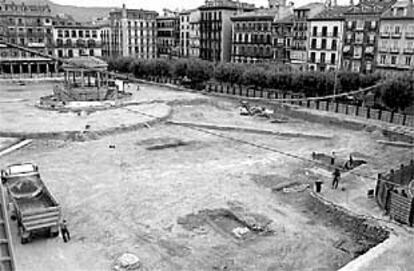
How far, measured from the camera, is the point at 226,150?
3378 cm

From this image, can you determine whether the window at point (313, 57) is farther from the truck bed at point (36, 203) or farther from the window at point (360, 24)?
the truck bed at point (36, 203)

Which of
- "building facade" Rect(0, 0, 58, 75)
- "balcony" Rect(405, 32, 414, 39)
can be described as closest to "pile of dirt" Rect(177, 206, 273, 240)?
"balcony" Rect(405, 32, 414, 39)

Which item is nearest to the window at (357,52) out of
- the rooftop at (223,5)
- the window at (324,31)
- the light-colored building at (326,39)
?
the light-colored building at (326,39)

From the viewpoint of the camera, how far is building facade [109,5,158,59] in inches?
4162

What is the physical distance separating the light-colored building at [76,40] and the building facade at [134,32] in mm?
9658

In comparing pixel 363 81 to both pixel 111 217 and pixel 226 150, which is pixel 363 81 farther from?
pixel 111 217

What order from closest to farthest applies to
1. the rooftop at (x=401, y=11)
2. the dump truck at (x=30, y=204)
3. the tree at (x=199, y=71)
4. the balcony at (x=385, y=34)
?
the dump truck at (x=30, y=204), the rooftop at (x=401, y=11), the balcony at (x=385, y=34), the tree at (x=199, y=71)

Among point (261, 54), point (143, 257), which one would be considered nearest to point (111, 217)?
point (143, 257)

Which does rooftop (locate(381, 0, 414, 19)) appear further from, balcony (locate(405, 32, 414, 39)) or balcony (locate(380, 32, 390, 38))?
balcony (locate(380, 32, 390, 38))

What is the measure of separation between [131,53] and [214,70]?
49.9 m

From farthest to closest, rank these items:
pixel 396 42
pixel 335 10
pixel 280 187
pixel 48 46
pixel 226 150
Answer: pixel 48 46
pixel 335 10
pixel 396 42
pixel 226 150
pixel 280 187

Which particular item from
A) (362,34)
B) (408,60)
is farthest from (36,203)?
(362,34)

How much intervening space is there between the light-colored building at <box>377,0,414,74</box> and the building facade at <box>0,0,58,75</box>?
60.4 metres

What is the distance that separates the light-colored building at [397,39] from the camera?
187 ft
